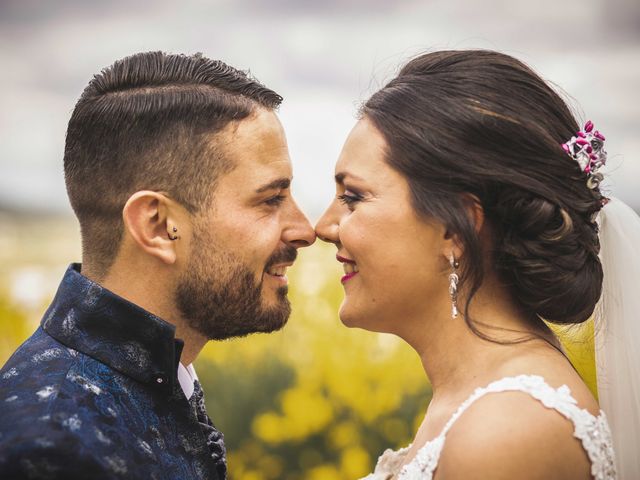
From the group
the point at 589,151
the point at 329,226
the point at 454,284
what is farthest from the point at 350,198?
the point at 589,151

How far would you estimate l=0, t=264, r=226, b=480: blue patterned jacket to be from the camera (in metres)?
1.95

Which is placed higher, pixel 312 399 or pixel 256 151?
pixel 256 151

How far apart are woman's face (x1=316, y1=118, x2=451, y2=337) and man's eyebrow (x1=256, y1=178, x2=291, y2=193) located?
260 mm

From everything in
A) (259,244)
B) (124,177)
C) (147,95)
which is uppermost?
(147,95)

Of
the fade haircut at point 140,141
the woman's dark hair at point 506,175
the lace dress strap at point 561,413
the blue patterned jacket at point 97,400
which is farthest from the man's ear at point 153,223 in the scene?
the lace dress strap at point 561,413

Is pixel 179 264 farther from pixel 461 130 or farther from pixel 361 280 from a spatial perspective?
pixel 461 130

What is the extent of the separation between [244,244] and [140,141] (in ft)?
1.54

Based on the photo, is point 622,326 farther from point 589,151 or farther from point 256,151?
point 256,151

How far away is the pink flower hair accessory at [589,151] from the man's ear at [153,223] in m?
1.23

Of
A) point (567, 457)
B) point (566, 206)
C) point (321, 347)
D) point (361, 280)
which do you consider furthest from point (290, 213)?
point (321, 347)

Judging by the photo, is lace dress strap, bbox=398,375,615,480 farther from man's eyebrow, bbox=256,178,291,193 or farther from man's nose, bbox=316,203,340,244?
man's eyebrow, bbox=256,178,291,193

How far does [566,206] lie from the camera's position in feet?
7.75

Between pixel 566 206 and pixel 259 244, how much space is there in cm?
99

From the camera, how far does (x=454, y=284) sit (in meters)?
2.39
